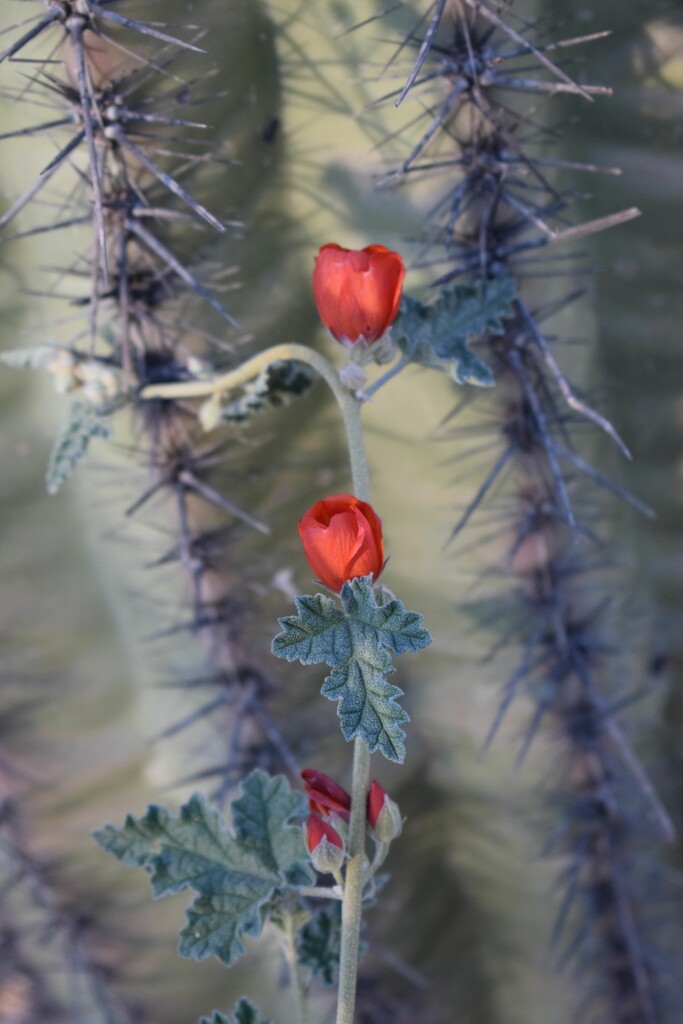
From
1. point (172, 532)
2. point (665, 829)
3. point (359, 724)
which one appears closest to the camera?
point (359, 724)

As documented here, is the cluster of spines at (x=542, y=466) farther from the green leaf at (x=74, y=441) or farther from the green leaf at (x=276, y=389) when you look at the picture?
the green leaf at (x=74, y=441)

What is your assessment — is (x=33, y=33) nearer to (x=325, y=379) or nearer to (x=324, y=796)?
(x=325, y=379)

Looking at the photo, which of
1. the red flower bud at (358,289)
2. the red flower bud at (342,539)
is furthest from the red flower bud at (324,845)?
the red flower bud at (358,289)

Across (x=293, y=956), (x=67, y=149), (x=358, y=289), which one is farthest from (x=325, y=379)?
(x=293, y=956)

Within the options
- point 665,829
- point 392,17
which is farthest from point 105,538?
point 665,829

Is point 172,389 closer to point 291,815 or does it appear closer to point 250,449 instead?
point 250,449

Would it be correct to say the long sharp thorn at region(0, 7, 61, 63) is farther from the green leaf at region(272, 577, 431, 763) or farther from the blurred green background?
the green leaf at region(272, 577, 431, 763)

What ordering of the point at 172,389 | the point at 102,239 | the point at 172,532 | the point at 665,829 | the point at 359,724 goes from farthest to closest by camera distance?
the point at 665,829 → the point at 172,532 → the point at 172,389 → the point at 102,239 → the point at 359,724
